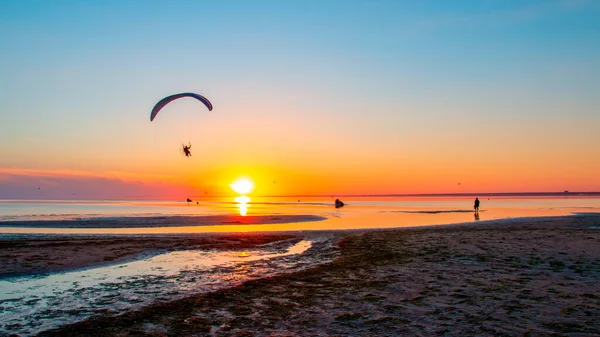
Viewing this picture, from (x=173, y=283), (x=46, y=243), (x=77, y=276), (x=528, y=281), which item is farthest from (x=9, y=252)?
(x=528, y=281)

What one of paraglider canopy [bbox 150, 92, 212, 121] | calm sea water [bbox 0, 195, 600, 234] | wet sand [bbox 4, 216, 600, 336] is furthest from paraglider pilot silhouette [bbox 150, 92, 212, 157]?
wet sand [bbox 4, 216, 600, 336]

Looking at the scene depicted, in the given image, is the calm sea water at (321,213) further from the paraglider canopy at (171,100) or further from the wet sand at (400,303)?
the wet sand at (400,303)

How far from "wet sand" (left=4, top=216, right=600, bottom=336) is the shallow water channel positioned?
0.77 meters

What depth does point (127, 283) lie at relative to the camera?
13094 millimetres

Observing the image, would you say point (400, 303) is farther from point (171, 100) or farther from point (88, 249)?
point (171, 100)

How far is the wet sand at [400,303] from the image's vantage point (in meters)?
8.32

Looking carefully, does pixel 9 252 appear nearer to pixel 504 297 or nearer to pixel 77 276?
pixel 77 276

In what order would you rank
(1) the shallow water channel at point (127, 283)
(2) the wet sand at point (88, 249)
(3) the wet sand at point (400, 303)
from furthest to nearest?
1. (2) the wet sand at point (88, 249)
2. (1) the shallow water channel at point (127, 283)
3. (3) the wet sand at point (400, 303)

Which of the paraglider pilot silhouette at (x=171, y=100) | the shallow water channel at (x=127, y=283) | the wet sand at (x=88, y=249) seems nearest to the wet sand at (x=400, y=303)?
the shallow water channel at (x=127, y=283)

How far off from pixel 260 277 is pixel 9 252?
12872 millimetres

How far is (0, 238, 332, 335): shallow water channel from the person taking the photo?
9719 millimetres

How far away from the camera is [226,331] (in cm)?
830

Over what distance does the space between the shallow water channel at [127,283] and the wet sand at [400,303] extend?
77cm

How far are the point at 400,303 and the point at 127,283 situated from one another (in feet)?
26.6
